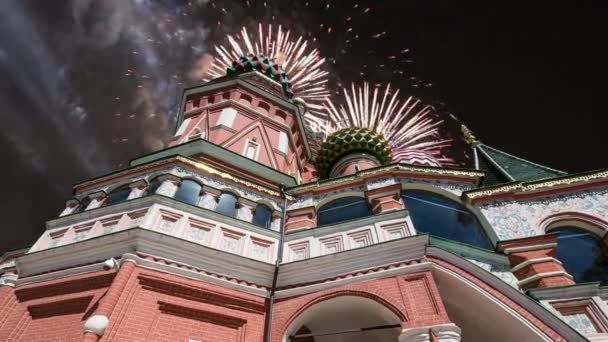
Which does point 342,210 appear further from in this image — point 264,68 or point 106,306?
point 264,68

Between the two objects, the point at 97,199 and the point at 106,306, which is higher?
the point at 97,199

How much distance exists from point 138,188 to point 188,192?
154 centimetres

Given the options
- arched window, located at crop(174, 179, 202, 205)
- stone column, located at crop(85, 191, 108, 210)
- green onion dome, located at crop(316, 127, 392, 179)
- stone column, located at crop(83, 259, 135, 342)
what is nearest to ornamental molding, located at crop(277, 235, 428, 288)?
stone column, located at crop(83, 259, 135, 342)

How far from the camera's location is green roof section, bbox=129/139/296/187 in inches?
505

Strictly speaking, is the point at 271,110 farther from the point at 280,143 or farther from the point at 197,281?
the point at 197,281

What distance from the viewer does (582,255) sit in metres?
9.27

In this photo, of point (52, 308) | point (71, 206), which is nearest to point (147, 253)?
point (52, 308)

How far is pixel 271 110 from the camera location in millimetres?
19125

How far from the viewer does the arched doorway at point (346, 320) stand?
285 inches

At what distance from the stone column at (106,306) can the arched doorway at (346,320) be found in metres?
3.31

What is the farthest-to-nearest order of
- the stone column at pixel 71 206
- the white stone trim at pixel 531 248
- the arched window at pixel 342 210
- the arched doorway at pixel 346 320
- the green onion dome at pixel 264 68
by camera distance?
the green onion dome at pixel 264 68, the arched window at pixel 342 210, the stone column at pixel 71 206, the white stone trim at pixel 531 248, the arched doorway at pixel 346 320

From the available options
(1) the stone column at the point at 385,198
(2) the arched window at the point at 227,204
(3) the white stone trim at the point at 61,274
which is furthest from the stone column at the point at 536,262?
(3) the white stone trim at the point at 61,274

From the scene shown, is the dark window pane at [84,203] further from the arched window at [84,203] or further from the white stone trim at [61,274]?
the white stone trim at [61,274]

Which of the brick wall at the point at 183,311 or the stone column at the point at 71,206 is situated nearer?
the brick wall at the point at 183,311
